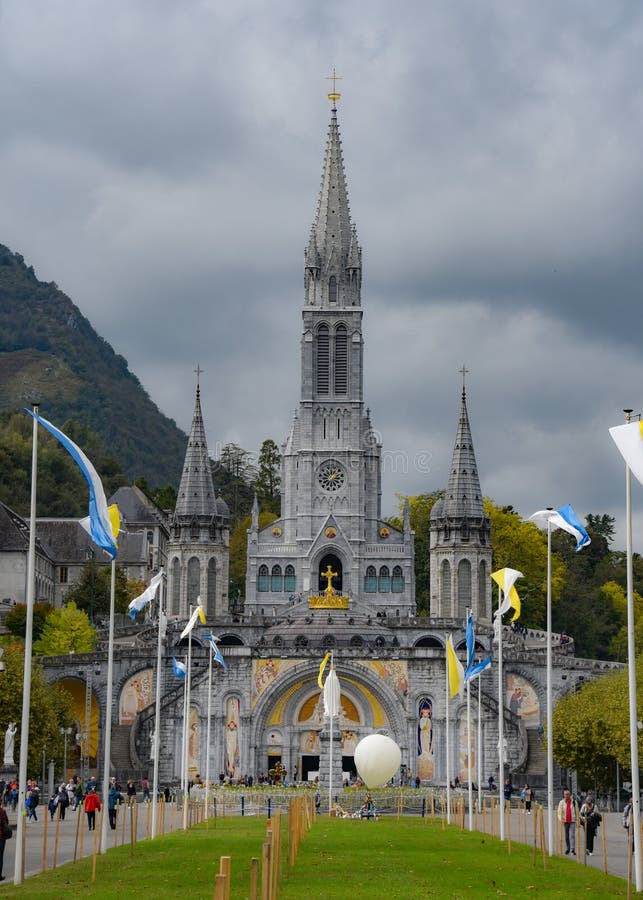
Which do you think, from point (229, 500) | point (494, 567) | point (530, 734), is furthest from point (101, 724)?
point (229, 500)

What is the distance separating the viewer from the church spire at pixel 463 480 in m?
120

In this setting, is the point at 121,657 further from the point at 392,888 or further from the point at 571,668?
the point at 392,888

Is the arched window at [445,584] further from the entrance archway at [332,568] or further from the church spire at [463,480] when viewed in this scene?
the entrance archway at [332,568]

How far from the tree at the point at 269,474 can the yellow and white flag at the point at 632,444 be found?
145569 mm

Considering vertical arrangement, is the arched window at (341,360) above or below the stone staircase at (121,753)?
above

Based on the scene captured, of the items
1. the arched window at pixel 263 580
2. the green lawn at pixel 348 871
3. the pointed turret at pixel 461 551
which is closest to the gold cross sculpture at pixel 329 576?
the arched window at pixel 263 580

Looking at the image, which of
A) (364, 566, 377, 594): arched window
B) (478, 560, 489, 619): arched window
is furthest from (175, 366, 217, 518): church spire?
(478, 560, 489, 619): arched window

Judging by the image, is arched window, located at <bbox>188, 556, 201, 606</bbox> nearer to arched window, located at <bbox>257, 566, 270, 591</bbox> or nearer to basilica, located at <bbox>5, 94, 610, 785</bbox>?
basilica, located at <bbox>5, 94, 610, 785</bbox>

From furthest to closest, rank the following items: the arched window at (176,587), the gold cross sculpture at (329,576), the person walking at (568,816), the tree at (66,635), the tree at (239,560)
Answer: the tree at (239,560)
the arched window at (176,587)
the gold cross sculpture at (329,576)
the tree at (66,635)
the person walking at (568,816)

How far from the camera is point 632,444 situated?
31.6 meters

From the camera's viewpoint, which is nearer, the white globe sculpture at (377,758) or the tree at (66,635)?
the white globe sculpture at (377,758)

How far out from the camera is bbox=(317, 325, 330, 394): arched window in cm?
13275

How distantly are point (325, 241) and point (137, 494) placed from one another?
117 ft

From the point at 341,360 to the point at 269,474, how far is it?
47.9m
